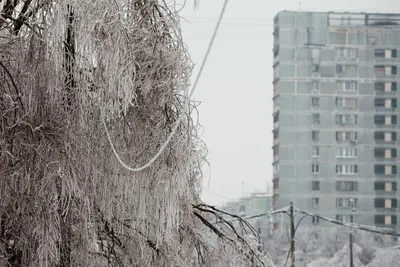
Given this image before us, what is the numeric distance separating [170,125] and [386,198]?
285ft

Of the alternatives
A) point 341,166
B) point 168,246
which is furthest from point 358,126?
point 168,246

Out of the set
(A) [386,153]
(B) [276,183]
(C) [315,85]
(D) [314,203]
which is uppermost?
(C) [315,85]

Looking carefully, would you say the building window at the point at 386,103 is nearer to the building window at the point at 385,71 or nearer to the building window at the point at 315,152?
the building window at the point at 385,71

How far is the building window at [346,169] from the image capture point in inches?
3662

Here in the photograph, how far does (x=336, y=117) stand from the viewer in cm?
9431

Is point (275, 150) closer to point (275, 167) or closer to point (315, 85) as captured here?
point (275, 167)

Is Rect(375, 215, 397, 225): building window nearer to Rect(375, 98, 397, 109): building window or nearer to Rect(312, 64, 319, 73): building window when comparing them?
Rect(375, 98, 397, 109): building window

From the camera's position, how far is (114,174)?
9.84 meters

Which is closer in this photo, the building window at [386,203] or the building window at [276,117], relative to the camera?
the building window at [386,203]

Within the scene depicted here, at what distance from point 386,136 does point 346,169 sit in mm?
4643

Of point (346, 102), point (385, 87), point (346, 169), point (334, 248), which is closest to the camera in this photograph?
point (334, 248)

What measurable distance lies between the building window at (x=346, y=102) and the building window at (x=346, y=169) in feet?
16.5

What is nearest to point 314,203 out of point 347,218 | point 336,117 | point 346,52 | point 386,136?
point 347,218

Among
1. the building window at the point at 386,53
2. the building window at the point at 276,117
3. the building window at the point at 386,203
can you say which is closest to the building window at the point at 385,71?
the building window at the point at 386,53
